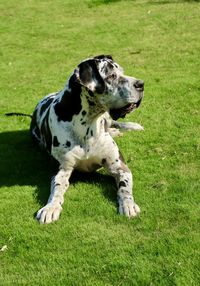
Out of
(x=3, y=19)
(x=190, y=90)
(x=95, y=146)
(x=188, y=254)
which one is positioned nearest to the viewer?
(x=188, y=254)

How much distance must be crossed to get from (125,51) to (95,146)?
7.65 m

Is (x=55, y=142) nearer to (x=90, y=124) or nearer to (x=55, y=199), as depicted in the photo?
(x=90, y=124)

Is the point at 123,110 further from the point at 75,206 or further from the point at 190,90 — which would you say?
the point at 190,90

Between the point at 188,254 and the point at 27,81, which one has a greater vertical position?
the point at 188,254

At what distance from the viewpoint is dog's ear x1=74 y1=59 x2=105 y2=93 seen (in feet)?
20.3

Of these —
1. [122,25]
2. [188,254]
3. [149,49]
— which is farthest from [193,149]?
[122,25]

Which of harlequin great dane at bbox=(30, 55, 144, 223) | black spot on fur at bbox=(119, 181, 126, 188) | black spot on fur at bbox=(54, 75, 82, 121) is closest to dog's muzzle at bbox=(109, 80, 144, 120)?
harlequin great dane at bbox=(30, 55, 144, 223)

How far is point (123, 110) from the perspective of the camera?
6.29 metres

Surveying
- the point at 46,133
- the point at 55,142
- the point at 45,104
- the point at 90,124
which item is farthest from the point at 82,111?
the point at 45,104

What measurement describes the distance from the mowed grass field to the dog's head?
1073 millimetres

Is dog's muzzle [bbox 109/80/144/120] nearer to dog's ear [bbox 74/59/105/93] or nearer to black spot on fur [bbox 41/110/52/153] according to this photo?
dog's ear [bbox 74/59/105/93]

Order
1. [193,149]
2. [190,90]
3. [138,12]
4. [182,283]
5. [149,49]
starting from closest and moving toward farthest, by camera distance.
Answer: [182,283] < [193,149] < [190,90] < [149,49] < [138,12]

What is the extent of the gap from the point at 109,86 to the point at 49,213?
5.40 feet

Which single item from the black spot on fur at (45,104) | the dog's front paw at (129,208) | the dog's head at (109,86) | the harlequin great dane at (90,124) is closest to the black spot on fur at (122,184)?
the harlequin great dane at (90,124)
